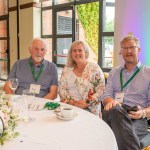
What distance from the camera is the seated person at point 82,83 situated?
2668 mm

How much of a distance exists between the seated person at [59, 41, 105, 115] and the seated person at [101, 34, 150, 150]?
0.23 metres

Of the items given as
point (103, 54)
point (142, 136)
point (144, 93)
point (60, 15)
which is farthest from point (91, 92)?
point (60, 15)

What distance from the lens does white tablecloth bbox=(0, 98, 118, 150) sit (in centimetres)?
116

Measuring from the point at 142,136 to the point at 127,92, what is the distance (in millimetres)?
458

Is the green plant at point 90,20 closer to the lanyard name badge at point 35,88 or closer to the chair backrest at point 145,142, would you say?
the lanyard name badge at point 35,88

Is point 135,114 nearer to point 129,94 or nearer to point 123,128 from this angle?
point 123,128

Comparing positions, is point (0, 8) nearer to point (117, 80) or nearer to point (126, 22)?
point (126, 22)

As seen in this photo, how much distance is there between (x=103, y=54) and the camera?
5.16m

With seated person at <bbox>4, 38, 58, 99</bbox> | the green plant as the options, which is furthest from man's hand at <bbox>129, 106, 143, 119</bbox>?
the green plant

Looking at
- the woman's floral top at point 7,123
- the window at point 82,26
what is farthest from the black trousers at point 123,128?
the window at point 82,26

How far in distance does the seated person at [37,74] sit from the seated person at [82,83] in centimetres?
Answer: 23

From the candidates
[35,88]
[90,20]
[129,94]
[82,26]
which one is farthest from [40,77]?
[82,26]

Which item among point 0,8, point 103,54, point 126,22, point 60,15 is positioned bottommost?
point 103,54

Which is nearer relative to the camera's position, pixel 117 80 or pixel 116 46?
pixel 117 80
